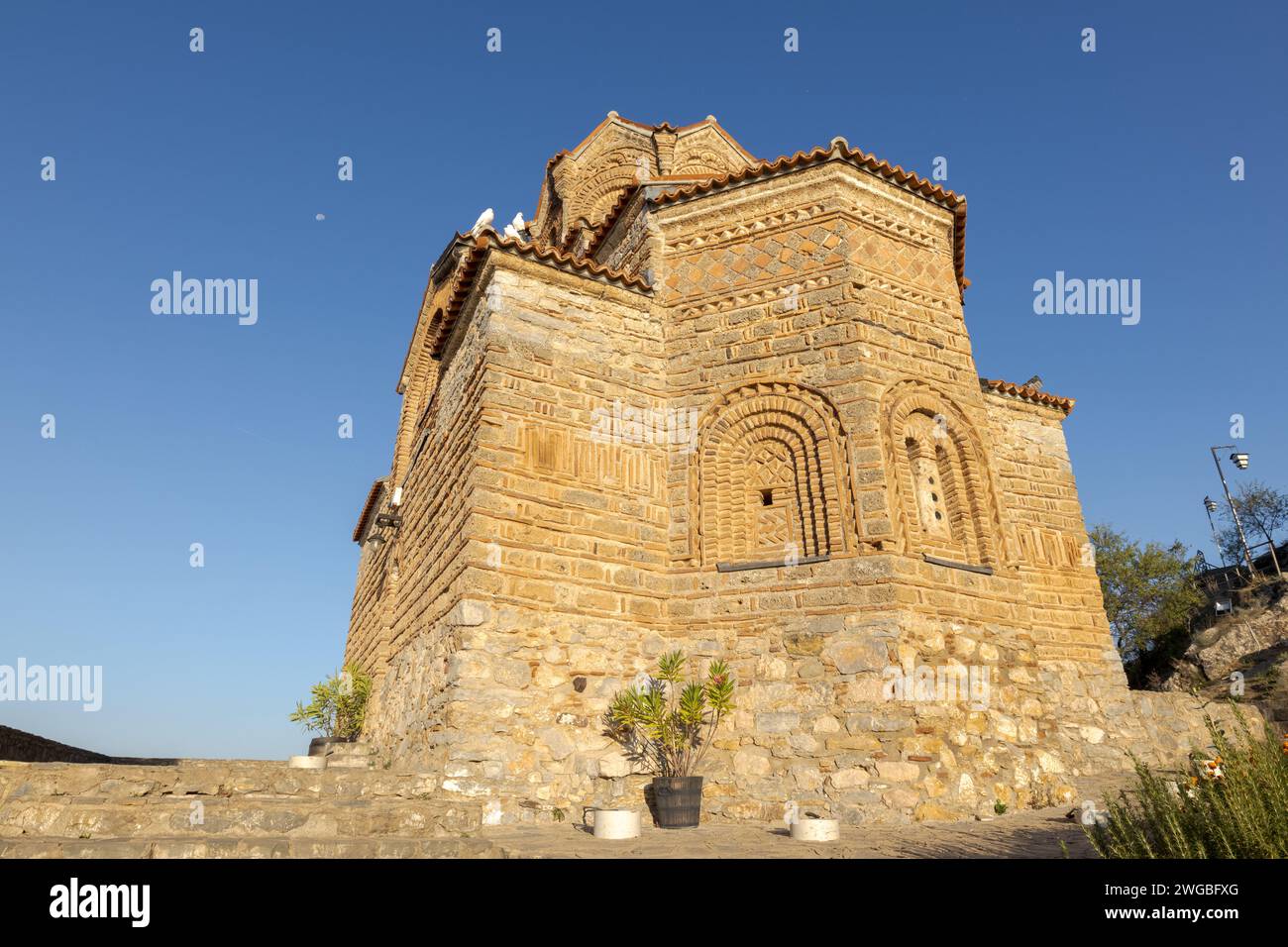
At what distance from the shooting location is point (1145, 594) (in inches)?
949

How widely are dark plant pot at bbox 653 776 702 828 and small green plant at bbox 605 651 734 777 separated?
263 millimetres

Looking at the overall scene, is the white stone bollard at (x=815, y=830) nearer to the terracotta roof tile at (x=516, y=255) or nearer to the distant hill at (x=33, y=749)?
the terracotta roof tile at (x=516, y=255)

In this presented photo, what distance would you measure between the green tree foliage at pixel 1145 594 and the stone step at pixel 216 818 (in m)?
24.4

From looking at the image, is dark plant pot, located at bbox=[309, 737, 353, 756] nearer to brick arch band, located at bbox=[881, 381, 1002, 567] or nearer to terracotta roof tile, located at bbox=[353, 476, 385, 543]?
terracotta roof tile, located at bbox=[353, 476, 385, 543]

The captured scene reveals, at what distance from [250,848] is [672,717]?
4189mm

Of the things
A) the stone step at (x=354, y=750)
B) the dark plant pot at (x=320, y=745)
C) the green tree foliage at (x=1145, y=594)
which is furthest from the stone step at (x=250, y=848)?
the green tree foliage at (x=1145, y=594)

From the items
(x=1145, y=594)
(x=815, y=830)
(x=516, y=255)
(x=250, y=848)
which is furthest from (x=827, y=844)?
(x=1145, y=594)

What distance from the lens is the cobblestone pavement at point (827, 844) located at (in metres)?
4.77

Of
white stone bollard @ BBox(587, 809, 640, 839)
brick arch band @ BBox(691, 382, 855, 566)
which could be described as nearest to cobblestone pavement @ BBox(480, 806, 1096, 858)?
white stone bollard @ BBox(587, 809, 640, 839)

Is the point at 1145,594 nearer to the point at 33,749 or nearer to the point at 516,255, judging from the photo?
the point at 516,255

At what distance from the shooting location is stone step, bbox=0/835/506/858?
3.55 m
